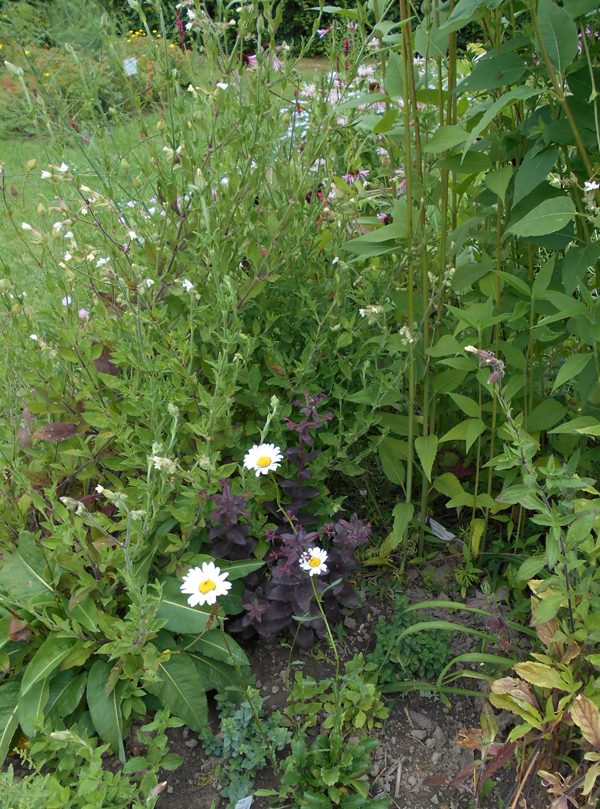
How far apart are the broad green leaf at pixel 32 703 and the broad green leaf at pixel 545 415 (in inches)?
57.2

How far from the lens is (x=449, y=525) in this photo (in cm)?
203

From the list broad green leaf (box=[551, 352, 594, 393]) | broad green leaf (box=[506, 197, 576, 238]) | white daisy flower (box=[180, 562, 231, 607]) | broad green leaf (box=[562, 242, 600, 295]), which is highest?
broad green leaf (box=[506, 197, 576, 238])

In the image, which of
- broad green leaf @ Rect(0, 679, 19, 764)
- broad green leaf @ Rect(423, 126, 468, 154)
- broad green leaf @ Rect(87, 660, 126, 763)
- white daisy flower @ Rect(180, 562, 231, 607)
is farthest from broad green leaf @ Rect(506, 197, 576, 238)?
broad green leaf @ Rect(0, 679, 19, 764)

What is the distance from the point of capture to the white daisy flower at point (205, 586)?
126 centimetres

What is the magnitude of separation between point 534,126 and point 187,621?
153 cm

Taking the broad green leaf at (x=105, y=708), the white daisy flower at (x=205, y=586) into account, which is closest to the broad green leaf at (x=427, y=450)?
the white daisy flower at (x=205, y=586)

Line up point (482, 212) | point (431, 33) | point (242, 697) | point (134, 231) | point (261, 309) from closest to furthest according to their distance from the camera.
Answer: point (431, 33) → point (242, 697) → point (482, 212) → point (261, 309) → point (134, 231)

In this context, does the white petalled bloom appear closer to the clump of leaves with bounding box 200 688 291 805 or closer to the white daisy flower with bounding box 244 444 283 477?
the white daisy flower with bounding box 244 444 283 477

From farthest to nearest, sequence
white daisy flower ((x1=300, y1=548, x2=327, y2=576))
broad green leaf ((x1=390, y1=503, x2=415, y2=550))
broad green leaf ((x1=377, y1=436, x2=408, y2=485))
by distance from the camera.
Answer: broad green leaf ((x1=377, y1=436, x2=408, y2=485)) < broad green leaf ((x1=390, y1=503, x2=415, y2=550)) < white daisy flower ((x1=300, y1=548, x2=327, y2=576))

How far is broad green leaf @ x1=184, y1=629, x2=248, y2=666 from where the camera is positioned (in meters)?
1.58

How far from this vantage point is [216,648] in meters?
1.61

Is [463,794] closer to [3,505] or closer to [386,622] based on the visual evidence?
[386,622]

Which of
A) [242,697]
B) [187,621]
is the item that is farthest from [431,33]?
[242,697]

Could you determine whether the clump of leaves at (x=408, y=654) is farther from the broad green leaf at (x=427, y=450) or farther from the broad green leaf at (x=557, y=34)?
the broad green leaf at (x=557, y=34)
